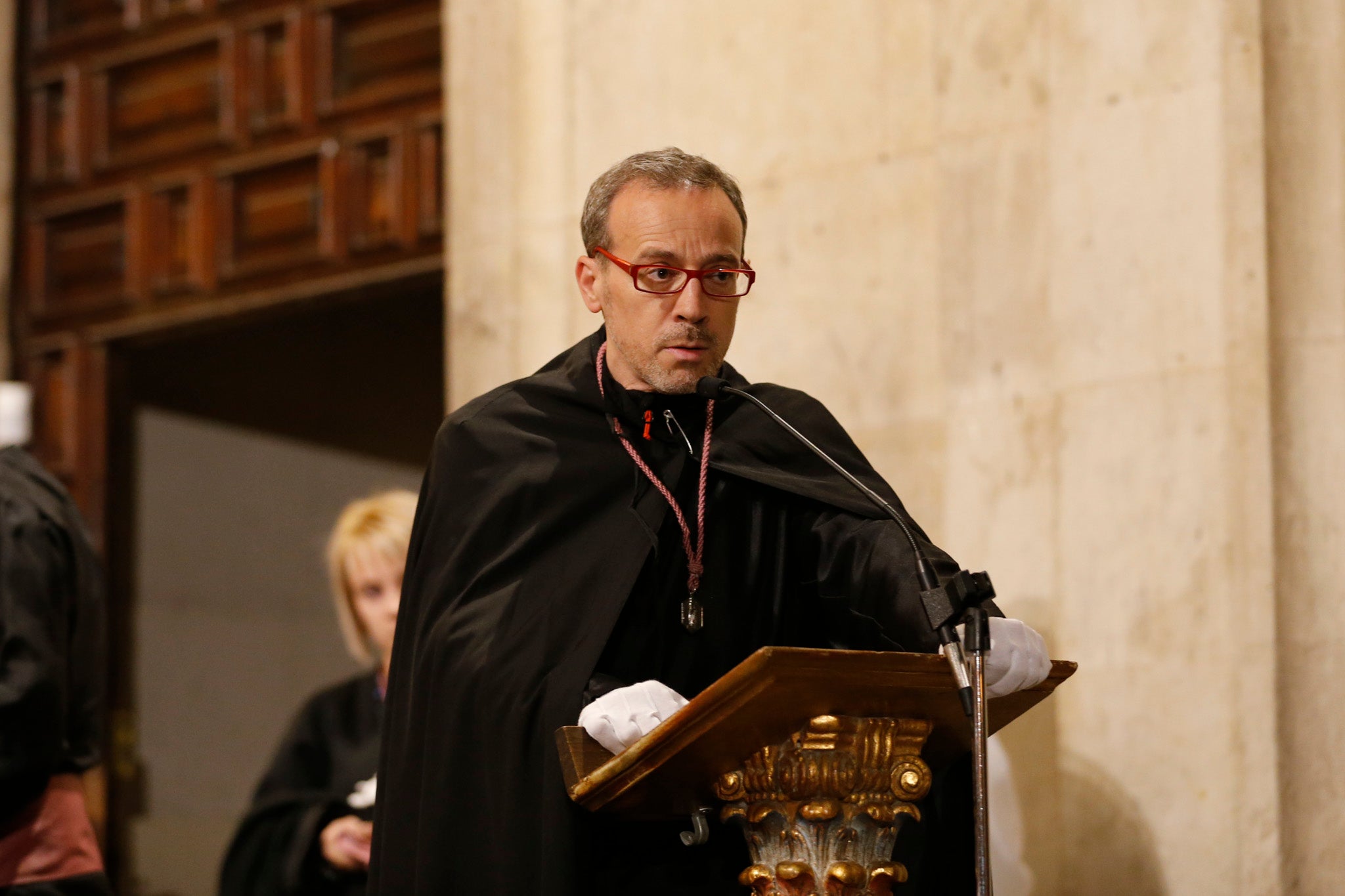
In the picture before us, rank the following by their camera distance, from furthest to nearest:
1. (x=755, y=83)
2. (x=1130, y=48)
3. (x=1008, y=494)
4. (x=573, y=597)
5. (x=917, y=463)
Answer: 1. (x=755, y=83)
2. (x=917, y=463)
3. (x=1008, y=494)
4. (x=1130, y=48)
5. (x=573, y=597)

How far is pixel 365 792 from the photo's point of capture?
15.3ft

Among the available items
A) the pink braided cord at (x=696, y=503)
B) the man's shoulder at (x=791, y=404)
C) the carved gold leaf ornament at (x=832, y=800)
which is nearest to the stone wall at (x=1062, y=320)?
the man's shoulder at (x=791, y=404)

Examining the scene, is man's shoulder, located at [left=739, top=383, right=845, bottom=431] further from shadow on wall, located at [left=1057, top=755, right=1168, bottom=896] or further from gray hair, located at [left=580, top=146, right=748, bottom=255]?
shadow on wall, located at [left=1057, top=755, right=1168, bottom=896]

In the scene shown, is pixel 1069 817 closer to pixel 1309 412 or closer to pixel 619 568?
pixel 1309 412

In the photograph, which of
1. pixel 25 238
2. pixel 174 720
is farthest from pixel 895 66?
pixel 174 720

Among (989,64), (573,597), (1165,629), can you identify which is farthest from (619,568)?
(989,64)

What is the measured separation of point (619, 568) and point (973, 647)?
0.76 metres

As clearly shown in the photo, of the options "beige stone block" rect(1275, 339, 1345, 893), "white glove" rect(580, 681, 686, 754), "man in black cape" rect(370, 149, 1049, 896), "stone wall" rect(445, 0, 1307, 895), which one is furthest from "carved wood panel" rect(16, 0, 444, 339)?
"white glove" rect(580, 681, 686, 754)

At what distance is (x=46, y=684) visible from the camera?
422 cm

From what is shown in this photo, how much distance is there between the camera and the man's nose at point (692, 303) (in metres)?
2.98

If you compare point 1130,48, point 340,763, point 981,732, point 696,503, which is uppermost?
point 1130,48

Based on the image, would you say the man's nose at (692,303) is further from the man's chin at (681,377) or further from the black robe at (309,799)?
the black robe at (309,799)

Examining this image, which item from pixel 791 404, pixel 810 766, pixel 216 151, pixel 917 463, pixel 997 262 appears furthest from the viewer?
pixel 216 151

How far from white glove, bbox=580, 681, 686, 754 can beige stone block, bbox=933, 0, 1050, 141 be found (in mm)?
2503
